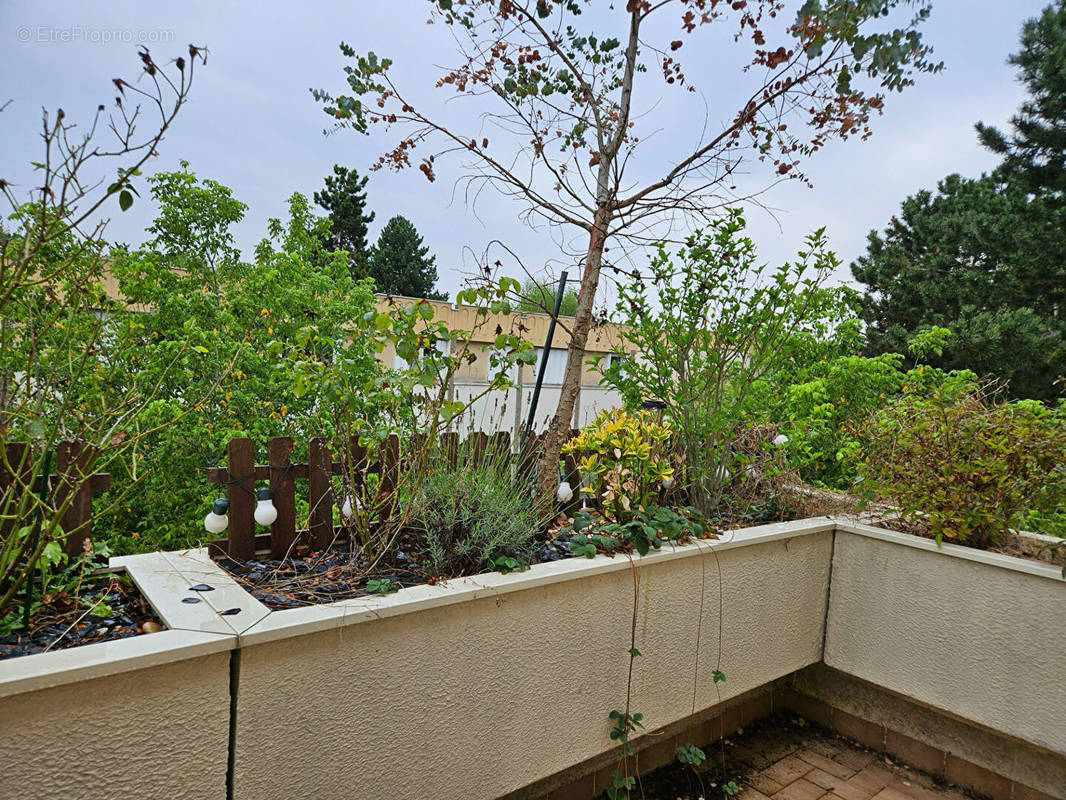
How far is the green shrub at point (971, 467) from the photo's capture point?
251cm

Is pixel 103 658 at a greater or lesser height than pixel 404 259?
lesser

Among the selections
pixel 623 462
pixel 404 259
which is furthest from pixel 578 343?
pixel 404 259

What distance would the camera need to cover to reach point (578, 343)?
290cm

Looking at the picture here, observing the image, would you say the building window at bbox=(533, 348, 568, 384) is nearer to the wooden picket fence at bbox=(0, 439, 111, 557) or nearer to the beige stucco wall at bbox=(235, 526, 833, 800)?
the beige stucco wall at bbox=(235, 526, 833, 800)

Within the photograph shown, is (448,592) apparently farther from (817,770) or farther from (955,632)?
(955,632)

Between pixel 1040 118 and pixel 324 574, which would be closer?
pixel 324 574

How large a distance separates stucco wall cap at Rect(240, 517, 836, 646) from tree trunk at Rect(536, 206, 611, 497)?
66cm

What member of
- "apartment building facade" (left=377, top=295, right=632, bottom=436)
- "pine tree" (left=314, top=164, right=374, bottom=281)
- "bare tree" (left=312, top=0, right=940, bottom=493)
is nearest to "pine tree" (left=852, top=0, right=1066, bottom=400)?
"apartment building facade" (left=377, top=295, right=632, bottom=436)

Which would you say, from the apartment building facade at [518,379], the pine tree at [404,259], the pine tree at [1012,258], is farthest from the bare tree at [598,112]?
the pine tree at [404,259]

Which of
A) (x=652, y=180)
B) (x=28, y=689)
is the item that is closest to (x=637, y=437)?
(x=652, y=180)

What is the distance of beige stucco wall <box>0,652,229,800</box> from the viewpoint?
1259mm

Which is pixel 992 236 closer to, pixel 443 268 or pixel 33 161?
pixel 443 268

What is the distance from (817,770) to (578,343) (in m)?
2.01

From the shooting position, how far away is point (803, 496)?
127 inches
